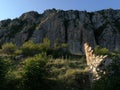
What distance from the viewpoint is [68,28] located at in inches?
3755

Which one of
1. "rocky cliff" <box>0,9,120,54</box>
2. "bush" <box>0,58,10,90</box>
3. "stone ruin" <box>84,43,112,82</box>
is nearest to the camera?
"stone ruin" <box>84,43,112,82</box>

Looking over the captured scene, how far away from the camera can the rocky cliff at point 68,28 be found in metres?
92.2

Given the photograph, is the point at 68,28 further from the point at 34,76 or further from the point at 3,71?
the point at 34,76

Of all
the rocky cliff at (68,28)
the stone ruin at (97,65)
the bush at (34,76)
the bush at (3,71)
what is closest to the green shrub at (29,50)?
the bush at (3,71)

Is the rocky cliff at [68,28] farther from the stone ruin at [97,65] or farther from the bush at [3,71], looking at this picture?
the bush at [3,71]

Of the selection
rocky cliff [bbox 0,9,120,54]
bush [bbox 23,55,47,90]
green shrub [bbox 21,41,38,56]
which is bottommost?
bush [bbox 23,55,47,90]

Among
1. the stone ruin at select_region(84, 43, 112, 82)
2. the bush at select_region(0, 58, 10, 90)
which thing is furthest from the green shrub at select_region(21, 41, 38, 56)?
the stone ruin at select_region(84, 43, 112, 82)

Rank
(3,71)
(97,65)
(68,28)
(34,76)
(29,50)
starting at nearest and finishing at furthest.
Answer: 1. (97,65)
2. (34,76)
3. (3,71)
4. (29,50)
5. (68,28)

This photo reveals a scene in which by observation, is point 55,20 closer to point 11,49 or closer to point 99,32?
point 99,32

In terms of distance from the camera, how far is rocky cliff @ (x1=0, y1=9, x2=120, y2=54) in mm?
92188

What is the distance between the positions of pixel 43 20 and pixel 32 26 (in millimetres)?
4354

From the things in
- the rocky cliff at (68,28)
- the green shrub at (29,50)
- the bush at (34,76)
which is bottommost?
the bush at (34,76)

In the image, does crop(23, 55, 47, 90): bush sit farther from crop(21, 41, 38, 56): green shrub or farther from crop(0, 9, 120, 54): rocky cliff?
crop(0, 9, 120, 54): rocky cliff

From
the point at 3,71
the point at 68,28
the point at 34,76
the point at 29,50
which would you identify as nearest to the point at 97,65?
the point at 34,76
